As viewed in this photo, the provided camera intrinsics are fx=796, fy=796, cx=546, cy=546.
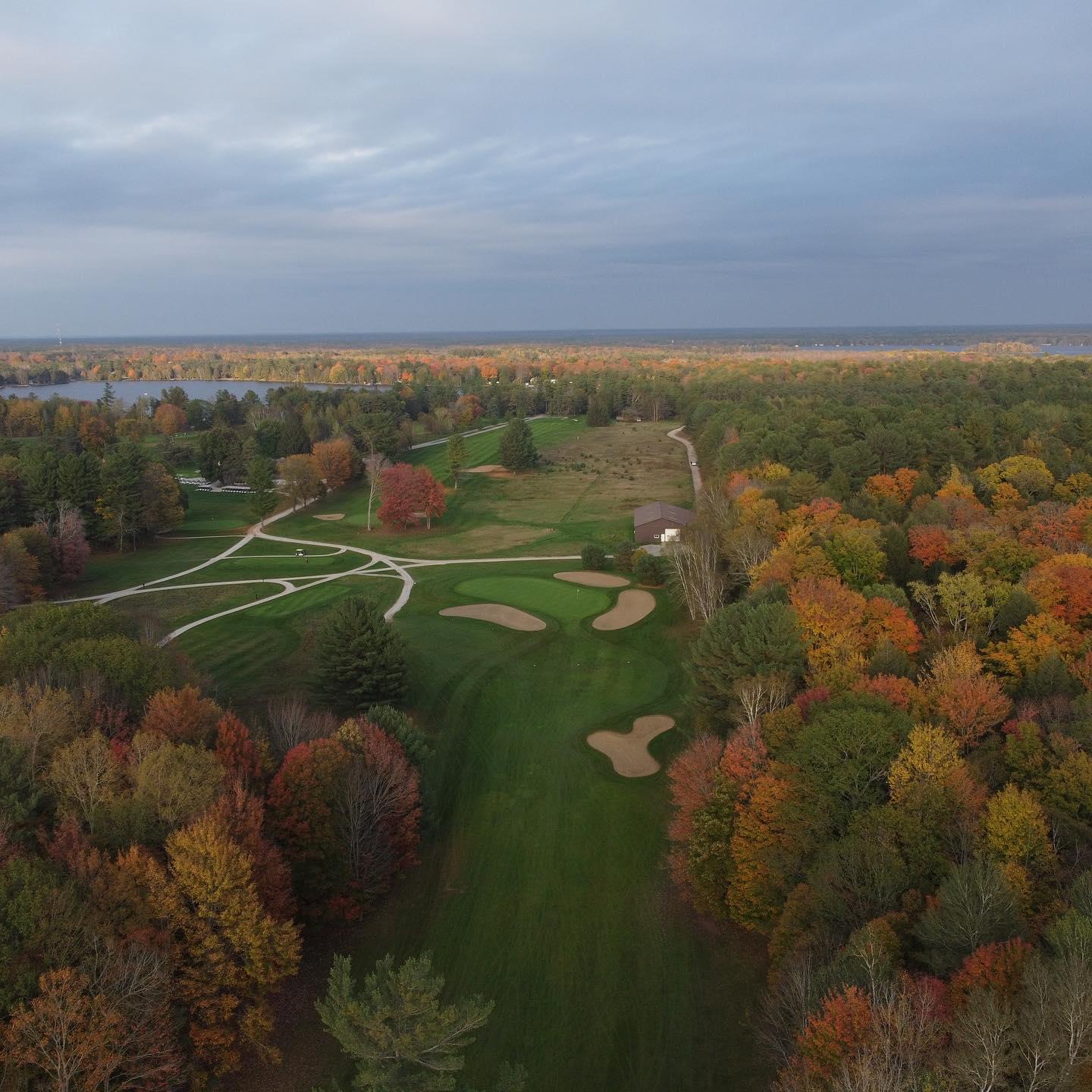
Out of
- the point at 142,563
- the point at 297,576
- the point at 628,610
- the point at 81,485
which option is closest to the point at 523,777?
the point at 628,610

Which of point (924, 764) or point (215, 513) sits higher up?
point (924, 764)

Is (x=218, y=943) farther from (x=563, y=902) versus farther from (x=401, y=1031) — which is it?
(x=563, y=902)

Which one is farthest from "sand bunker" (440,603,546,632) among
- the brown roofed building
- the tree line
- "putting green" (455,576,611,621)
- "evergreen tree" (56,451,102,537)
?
"evergreen tree" (56,451,102,537)

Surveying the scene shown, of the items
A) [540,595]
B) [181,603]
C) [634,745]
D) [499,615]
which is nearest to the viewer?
[634,745]

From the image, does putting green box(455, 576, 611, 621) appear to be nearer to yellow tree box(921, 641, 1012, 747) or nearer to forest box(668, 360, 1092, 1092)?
forest box(668, 360, 1092, 1092)

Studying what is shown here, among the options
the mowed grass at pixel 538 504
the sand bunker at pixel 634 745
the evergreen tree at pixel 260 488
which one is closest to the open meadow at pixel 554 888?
the sand bunker at pixel 634 745

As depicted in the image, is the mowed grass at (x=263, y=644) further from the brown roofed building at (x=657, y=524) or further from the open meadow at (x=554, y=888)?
the brown roofed building at (x=657, y=524)

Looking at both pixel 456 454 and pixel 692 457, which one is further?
pixel 692 457
